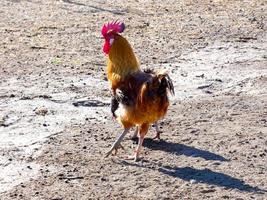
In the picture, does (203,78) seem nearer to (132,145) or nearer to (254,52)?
(254,52)

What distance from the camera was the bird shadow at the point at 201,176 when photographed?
6.89 meters

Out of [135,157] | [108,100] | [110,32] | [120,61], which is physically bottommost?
[135,157]

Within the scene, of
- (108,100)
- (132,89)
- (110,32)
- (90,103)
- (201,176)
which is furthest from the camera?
(108,100)

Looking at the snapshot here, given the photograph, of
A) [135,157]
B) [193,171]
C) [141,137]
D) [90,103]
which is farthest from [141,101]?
[90,103]

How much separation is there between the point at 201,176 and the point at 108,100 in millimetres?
2426

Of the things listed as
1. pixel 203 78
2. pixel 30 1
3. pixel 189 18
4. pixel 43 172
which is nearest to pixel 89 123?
pixel 43 172

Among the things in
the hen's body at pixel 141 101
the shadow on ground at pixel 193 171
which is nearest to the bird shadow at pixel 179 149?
the shadow on ground at pixel 193 171

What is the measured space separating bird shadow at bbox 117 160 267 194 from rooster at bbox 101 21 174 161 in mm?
185

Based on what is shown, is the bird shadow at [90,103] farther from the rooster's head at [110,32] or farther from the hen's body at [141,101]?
the hen's body at [141,101]

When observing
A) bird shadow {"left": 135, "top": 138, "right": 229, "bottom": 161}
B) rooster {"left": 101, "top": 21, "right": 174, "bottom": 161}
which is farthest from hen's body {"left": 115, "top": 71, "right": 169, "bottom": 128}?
bird shadow {"left": 135, "top": 138, "right": 229, "bottom": 161}

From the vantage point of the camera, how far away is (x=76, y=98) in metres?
9.26

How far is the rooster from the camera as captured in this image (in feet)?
23.7

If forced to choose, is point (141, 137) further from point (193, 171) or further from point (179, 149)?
point (193, 171)

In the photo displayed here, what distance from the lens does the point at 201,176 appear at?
280 inches
